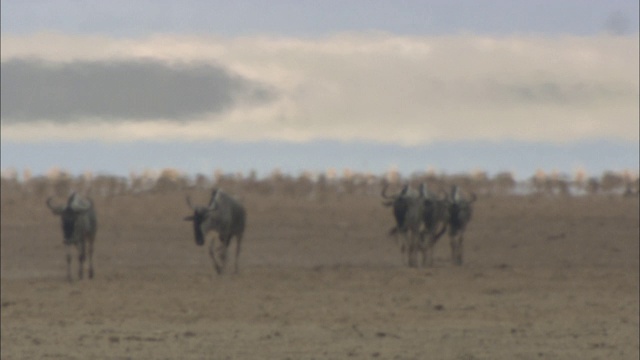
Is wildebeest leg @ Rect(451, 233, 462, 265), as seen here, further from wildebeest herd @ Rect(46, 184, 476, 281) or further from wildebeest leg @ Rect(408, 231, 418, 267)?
wildebeest leg @ Rect(408, 231, 418, 267)

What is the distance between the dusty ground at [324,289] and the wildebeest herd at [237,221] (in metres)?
0.58

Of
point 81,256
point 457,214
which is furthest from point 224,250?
point 457,214

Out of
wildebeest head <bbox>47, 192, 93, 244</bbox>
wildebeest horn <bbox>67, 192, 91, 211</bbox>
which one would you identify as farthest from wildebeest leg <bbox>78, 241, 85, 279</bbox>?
wildebeest horn <bbox>67, 192, 91, 211</bbox>

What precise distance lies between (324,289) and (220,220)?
4.78 metres

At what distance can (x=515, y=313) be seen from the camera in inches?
971

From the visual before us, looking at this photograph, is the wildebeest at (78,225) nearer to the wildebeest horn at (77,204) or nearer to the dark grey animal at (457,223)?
the wildebeest horn at (77,204)

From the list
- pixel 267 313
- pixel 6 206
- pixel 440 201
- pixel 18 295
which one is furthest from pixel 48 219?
pixel 267 313

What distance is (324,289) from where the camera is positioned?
28.5m

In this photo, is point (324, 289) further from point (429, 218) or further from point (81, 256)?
point (429, 218)

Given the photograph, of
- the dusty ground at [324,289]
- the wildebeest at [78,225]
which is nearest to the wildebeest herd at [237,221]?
the wildebeest at [78,225]

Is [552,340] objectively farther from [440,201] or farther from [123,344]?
[440,201]

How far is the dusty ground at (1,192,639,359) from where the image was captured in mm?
20391

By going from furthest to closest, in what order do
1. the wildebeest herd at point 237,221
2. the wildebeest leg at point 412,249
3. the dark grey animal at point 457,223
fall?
1. the dark grey animal at point 457,223
2. the wildebeest leg at point 412,249
3. the wildebeest herd at point 237,221

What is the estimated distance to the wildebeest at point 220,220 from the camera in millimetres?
32250
